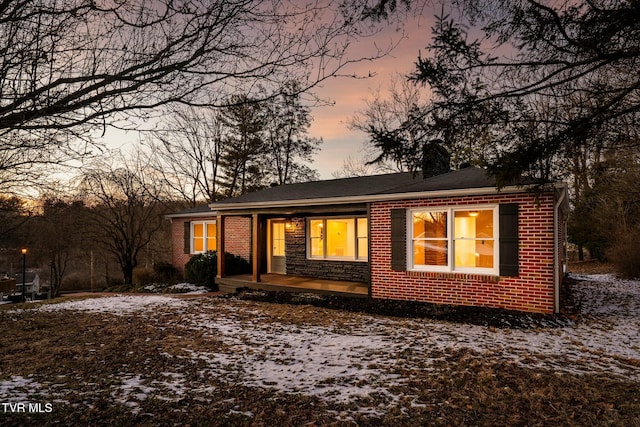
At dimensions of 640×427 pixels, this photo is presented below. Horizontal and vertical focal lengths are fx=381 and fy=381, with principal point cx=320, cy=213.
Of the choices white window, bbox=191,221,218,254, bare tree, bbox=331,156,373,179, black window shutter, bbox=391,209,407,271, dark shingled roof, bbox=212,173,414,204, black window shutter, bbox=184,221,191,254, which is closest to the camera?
black window shutter, bbox=391,209,407,271

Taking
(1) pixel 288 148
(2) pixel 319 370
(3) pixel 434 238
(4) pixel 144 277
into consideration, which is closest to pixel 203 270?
(4) pixel 144 277

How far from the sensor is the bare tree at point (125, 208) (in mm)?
20953

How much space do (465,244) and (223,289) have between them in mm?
8089

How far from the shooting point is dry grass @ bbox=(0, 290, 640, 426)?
3752 millimetres

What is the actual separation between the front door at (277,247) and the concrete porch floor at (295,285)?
0.67 meters

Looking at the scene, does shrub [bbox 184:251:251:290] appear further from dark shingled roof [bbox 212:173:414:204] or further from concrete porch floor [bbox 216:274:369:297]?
dark shingled roof [bbox 212:173:414:204]

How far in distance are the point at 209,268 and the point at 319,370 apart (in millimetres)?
9803

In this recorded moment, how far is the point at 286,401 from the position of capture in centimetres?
415

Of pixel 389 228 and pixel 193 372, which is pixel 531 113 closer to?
pixel 389 228

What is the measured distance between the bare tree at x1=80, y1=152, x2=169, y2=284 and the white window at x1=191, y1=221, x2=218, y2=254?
5.32m

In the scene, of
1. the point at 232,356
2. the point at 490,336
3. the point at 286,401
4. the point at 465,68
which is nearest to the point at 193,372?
the point at 232,356

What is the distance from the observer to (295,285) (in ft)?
37.7

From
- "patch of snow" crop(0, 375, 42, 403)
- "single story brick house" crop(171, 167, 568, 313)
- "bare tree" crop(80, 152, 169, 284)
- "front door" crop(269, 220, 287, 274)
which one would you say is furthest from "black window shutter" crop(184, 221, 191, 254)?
"patch of snow" crop(0, 375, 42, 403)

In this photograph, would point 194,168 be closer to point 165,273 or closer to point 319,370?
point 165,273
